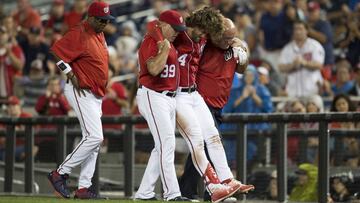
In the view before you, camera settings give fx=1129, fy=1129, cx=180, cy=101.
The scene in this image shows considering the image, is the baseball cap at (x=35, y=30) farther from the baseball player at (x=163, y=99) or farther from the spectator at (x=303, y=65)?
the baseball player at (x=163, y=99)

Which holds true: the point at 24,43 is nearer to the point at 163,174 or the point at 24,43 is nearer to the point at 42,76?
the point at 42,76

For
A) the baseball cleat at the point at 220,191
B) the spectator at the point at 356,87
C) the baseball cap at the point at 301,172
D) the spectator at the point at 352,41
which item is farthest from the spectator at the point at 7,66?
the baseball cleat at the point at 220,191

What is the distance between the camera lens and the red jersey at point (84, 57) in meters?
11.7

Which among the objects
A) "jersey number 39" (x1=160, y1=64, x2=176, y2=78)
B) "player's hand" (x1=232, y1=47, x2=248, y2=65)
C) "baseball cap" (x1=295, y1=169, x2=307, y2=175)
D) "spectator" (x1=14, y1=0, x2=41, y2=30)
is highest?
"spectator" (x1=14, y1=0, x2=41, y2=30)

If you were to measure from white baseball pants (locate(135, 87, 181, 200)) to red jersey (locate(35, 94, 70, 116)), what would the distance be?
4.85 m

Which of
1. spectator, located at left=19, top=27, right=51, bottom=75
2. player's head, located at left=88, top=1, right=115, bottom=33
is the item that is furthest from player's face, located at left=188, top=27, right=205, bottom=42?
spectator, located at left=19, top=27, right=51, bottom=75

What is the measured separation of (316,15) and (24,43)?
5440mm

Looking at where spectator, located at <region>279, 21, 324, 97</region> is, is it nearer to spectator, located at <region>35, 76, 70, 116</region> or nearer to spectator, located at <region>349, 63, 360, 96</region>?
spectator, located at <region>349, 63, 360, 96</region>

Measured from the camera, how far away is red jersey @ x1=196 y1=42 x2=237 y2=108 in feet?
38.2

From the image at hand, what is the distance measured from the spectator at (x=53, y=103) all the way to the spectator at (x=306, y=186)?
422 cm

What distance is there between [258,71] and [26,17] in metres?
6.32

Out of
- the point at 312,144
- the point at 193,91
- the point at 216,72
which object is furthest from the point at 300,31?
the point at 193,91

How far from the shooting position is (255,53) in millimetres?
18812

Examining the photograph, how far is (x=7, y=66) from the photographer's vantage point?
18938mm
